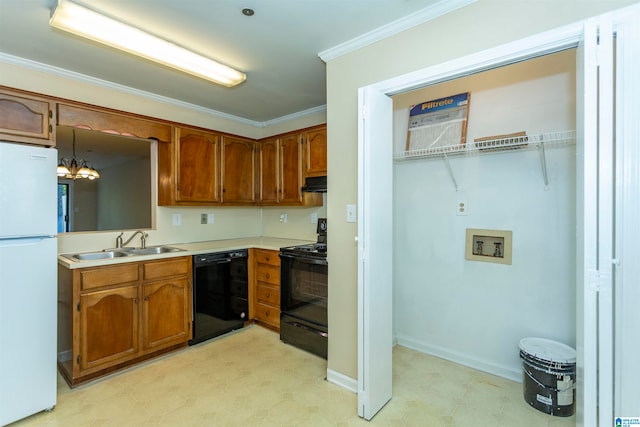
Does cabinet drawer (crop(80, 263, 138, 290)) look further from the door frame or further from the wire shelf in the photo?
the wire shelf

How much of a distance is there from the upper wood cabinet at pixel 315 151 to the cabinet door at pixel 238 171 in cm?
82

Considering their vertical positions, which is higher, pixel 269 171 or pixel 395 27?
pixel 395 27

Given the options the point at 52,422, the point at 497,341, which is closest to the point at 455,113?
the point at 497,341

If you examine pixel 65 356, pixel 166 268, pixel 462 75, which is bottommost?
pixel 65 356

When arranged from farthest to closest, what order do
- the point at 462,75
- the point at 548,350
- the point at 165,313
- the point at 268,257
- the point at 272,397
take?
the point at 268,257 < the point at 165,313 < the point at 272,397 < the point at 548,350 < the point at 462,75

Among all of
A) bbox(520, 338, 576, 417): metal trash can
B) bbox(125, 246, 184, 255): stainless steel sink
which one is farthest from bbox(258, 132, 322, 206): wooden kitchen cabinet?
bbox(520, 338, 576, 417): metal trash can

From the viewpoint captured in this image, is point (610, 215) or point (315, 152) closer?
point (610, 215)

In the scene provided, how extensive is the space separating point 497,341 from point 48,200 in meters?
3.31

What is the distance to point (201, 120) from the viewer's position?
3523 mm

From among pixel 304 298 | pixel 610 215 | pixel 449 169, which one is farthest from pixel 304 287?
pixel 610 215

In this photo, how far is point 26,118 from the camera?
2.14m

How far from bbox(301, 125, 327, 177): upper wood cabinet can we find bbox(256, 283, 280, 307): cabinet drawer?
1.28 metres

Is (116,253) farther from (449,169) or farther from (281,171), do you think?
(449,169)

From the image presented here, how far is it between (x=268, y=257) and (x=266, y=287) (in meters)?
0.33
